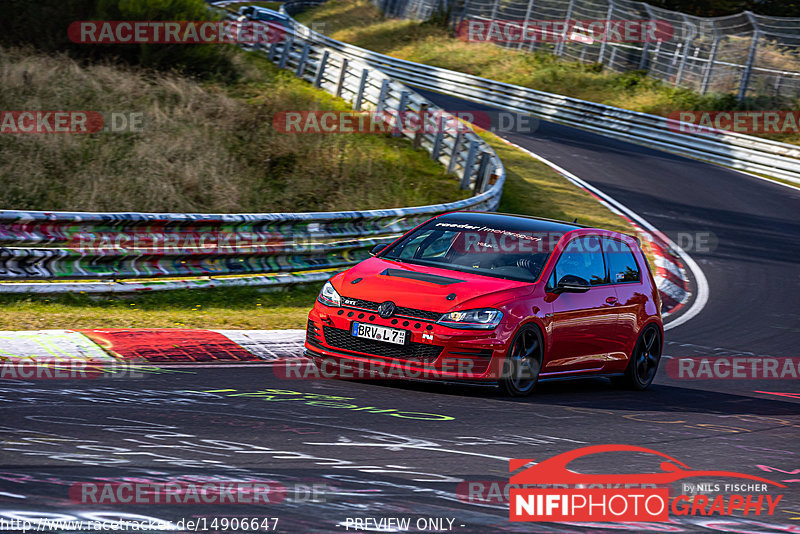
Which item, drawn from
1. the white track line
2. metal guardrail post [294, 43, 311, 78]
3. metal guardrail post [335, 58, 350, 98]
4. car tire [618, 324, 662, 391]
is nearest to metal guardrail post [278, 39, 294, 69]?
metal guardrail post [294, 43, 311, 78]

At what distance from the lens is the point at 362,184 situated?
66.3 feet

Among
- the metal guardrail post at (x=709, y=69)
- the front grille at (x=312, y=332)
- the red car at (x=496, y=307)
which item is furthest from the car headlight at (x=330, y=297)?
the metal guardrail post at (x=709, y=69)

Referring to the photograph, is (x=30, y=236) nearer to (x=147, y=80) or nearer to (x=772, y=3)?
(x=147, y=80)

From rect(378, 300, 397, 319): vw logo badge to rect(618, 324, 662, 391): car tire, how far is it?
3.06m

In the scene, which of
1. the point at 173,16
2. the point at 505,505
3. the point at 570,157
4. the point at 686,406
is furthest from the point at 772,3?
the point at 505,505

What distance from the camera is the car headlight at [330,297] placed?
8758 millimetres

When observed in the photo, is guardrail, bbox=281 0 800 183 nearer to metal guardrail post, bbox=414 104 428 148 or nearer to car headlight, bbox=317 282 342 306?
metal guardrail post, bbox=414 104 428 148

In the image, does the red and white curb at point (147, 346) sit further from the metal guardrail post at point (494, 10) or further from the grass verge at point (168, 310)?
the metal guardrail post at point (494, 10)

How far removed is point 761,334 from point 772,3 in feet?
122

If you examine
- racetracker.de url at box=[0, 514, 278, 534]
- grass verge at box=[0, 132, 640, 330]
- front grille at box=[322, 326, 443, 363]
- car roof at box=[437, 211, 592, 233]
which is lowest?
grass verge at box=[0, 132, 640, 330]

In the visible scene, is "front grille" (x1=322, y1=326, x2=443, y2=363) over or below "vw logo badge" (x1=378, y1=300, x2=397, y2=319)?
below

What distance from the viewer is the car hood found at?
8438mm

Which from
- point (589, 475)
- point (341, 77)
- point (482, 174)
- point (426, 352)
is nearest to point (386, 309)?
point (426, 352)

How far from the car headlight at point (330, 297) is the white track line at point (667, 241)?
23.6ft
